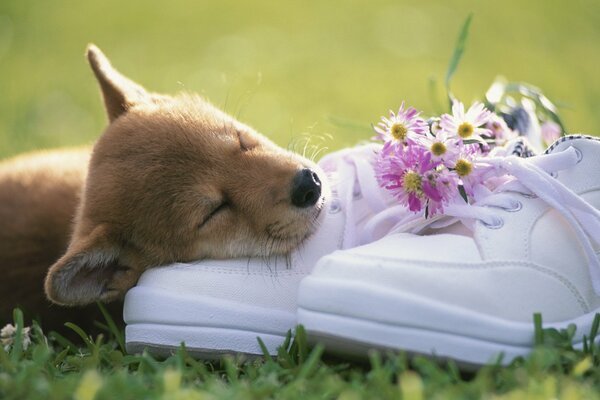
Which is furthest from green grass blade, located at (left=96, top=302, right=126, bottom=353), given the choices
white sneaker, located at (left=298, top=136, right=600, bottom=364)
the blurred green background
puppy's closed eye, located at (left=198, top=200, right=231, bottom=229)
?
the blurred green background

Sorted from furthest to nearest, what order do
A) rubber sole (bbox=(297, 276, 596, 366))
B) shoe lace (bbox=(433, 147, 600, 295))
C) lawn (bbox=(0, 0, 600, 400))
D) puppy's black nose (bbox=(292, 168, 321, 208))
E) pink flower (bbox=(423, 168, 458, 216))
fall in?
puppy's black nose (bbox=(292, 168, 321, 208))
pink flower (bbox=(423, 168, 458, 216))
shoe lace (bbox=(433, 147, 600, 295))
rubber sole (bbox=(297, 276, 596, 366))
lawn (bbox=(0, 0, 600, 400))

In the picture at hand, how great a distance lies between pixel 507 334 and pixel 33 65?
6625 mm

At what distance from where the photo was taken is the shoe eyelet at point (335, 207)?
2.91 metres

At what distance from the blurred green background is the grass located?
2776 mm

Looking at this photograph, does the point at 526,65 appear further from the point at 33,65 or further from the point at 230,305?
the point at 230,305

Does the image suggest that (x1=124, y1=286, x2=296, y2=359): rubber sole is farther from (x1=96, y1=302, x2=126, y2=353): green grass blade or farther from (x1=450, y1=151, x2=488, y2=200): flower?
(x1=450, y1=151, x2=488, y2=200): flower

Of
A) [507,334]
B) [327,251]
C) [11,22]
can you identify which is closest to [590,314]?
[507,334]

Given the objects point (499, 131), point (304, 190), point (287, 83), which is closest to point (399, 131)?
point (304, 190)

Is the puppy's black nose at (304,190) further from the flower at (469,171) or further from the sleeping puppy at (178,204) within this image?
the flower at (469,171)

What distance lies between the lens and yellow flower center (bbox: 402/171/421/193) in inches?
102

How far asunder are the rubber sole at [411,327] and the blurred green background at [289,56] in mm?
2844

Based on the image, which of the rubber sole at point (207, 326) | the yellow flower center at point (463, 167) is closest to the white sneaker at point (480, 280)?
the yellow flower center at point (463, 167)

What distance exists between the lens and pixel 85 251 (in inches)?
104

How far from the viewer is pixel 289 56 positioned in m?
8.21
